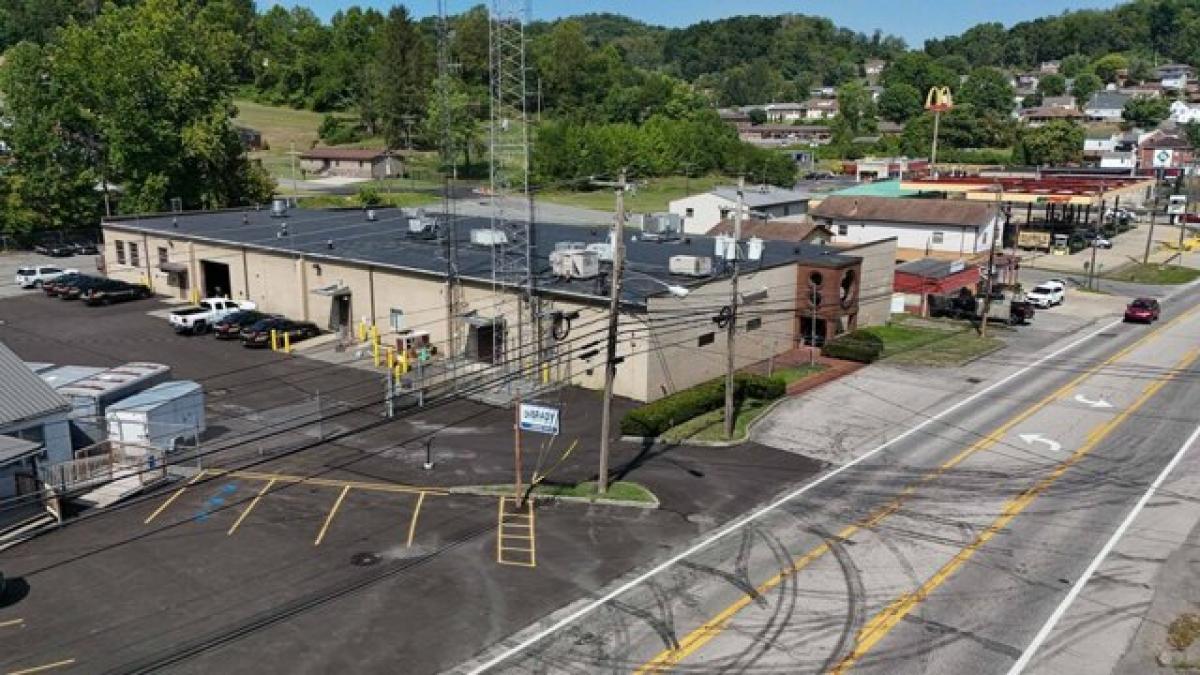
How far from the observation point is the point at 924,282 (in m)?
60.5

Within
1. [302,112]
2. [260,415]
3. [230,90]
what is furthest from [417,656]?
[302,112]

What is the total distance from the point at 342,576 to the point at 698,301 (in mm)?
23256

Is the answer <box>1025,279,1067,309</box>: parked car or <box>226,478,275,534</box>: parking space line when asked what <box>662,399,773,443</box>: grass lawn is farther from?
<box>1025,279,1067,309</box>: parked car

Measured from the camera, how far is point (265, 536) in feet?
91.5

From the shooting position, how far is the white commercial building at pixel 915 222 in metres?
80.7

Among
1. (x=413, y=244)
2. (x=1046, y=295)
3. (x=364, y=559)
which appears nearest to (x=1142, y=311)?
(x=1046, y=295)

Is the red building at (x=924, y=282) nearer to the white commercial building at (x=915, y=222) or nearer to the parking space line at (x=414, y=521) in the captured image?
the white commercial building at (x=915, y=222)

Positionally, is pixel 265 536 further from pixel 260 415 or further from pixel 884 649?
pixel 884 649

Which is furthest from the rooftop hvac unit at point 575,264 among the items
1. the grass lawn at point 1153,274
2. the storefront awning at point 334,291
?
the grass lawn at point 1153,274

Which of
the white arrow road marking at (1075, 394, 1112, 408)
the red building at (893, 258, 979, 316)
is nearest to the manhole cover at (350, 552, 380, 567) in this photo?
the white arrow road marking at (1075, 394, 1112, 408)

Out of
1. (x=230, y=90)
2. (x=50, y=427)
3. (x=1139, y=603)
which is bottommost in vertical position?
(x=1139, y=603)

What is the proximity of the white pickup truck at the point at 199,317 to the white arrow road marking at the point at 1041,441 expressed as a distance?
Result: 136 feet

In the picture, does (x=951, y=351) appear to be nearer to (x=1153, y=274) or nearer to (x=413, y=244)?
(x=413, y=244)

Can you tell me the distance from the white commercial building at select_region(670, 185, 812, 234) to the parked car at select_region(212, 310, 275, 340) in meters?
39.6
